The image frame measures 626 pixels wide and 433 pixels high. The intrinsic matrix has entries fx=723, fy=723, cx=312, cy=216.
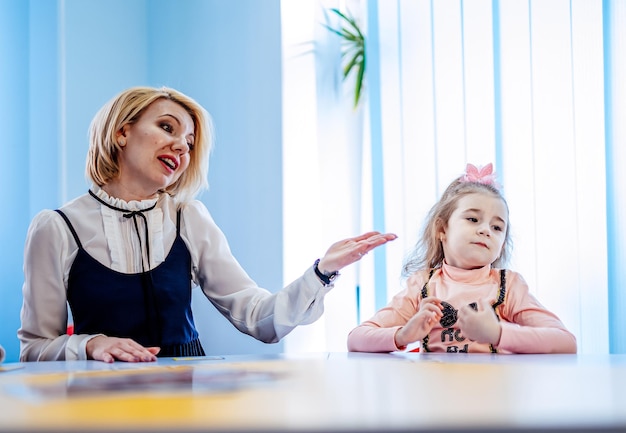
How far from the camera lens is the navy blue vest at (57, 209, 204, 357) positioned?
152 centimetres

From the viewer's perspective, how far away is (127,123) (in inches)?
67.9

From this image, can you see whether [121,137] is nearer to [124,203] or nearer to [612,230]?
[124,203]

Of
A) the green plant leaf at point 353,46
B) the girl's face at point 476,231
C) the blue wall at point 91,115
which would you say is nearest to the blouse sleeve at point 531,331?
the girl's face at point 476,231

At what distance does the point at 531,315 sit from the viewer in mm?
1526

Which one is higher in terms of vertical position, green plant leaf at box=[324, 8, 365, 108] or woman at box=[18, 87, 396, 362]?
green plant leaf at box=[324, 8, 365, 108]

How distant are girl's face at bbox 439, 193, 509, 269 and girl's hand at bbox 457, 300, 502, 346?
1.17 feet

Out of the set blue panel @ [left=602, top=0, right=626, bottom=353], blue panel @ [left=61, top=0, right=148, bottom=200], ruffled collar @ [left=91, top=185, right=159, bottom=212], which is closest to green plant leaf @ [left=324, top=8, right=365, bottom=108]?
blue panel @ [left=61, top=0, right=148, bottom=200]

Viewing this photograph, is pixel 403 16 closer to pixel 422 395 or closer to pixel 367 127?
pixel 367 127

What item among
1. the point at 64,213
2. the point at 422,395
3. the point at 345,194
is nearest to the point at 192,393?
the point at 422,395

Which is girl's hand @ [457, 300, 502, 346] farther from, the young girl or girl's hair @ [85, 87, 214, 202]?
girl's hair @ [85, 87, 214, 202]

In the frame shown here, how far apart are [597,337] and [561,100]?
0.69m

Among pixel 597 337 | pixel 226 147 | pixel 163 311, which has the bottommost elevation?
pixel 597 337

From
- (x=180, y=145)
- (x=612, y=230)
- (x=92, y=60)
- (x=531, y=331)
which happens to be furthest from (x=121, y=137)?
(x=92, y=60)

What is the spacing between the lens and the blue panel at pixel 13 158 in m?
2.90
